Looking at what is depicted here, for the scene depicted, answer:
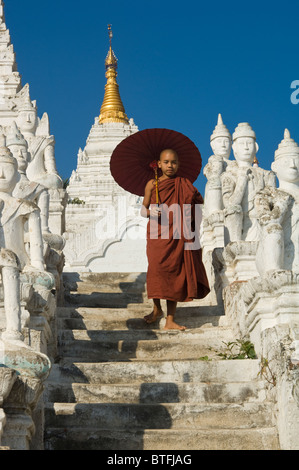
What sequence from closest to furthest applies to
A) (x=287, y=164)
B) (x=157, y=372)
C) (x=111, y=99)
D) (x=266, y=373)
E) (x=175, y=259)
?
(x=266, y=373) → (x=157, y=372) → (x=287, y=164) → (x=175, y=259) → (x=111, y=99)

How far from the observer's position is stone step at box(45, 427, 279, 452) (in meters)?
7.75

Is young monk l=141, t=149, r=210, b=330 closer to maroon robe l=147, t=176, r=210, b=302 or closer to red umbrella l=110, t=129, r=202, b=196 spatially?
maroon robe l=147, t=176, r=210, b=302

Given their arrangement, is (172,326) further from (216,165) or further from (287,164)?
(216,165)

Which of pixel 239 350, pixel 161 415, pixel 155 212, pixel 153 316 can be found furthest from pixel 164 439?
pixel 155 212

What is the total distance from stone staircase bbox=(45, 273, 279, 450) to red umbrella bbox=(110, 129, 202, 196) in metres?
1.53

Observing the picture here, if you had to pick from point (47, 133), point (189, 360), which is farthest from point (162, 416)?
point (47, 133)

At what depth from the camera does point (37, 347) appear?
27.5 ft

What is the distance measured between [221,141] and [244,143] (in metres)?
1.56

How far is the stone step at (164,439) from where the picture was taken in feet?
25.4

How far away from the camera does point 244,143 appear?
504 inches

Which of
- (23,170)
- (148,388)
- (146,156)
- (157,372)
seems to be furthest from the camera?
(23,170)

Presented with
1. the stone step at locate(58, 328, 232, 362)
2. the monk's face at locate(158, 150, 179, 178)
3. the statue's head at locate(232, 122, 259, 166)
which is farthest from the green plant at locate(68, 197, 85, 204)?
the stone step at locate(58, 328, 232, 362)

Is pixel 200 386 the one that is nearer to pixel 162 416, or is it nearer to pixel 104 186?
Answer: pixel 162 416

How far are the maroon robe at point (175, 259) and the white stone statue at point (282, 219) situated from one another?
1.18m
